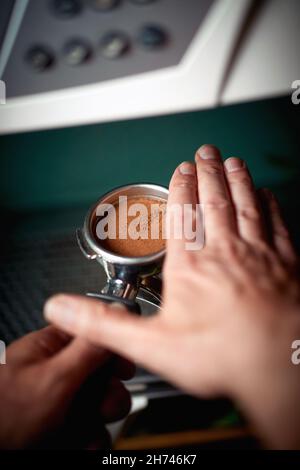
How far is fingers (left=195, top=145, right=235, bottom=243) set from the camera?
1.56 feet

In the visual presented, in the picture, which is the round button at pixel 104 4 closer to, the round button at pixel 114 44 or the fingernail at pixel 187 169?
the round button at pixel 114 44

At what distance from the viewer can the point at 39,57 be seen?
0.56 metres

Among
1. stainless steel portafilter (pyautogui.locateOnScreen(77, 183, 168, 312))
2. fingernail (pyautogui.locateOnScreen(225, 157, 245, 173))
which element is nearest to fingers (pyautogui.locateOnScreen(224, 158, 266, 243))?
fingernail (pyautogui.locateOnScreen(225, 157, 245, 173))

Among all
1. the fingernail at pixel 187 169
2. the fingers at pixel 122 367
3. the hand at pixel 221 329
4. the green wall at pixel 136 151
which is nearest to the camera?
the hand at pixel 221 329

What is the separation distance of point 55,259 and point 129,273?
39 cm

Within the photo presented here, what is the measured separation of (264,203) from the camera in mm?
546

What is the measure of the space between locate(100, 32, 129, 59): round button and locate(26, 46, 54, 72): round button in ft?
0.27

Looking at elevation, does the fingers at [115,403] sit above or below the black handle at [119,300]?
below

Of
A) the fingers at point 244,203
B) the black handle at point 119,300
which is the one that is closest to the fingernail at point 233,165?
the fingers at point 244,203

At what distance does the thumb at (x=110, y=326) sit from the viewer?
0.36m

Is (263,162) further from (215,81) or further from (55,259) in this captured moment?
(55,259)

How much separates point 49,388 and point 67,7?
0.50 meters

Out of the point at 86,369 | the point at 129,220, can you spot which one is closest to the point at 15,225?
the point at 129,220

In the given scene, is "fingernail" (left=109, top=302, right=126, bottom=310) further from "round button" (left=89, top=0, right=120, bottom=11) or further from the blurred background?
"round button" (left=89, top=0, right=120, bottom=11)
